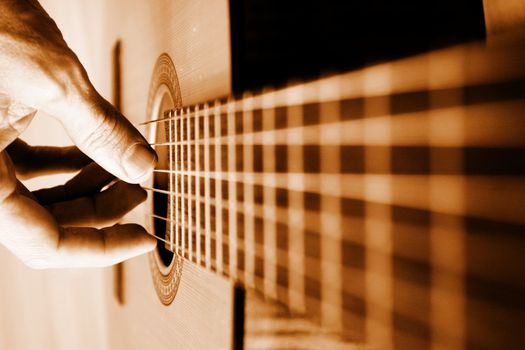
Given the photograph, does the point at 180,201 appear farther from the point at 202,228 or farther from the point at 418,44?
the point at 418,44

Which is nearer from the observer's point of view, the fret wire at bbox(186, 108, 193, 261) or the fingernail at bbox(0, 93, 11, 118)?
the fingernail at bbox(0, 93, 11, 118)

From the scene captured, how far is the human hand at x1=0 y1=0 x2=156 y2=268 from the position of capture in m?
0.45

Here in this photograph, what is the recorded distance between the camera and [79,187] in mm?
771

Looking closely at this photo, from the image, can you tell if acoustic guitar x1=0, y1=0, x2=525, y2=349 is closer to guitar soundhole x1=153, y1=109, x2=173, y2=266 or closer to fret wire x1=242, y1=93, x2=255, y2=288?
fret wire x1=242, y1=93, x2=255, y2=288

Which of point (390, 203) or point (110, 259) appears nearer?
point (390, 203)

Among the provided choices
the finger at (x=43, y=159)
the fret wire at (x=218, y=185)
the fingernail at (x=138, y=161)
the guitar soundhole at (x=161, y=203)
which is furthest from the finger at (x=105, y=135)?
the finger at (x=43, y=159)

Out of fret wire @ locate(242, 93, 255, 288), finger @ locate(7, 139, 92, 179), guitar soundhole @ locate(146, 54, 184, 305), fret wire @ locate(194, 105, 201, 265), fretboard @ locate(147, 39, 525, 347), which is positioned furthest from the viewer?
finger @ locate(7, 139, 92, 179)

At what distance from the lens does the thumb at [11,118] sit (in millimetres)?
472

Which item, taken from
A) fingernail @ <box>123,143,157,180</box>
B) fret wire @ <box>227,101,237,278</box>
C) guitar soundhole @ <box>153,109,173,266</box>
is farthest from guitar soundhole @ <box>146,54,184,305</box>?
fret wire @ <box>227,101,237,278</box>

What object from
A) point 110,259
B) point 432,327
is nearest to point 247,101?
point 432,327

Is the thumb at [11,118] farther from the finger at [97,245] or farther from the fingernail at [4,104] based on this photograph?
the finger at [97,245]

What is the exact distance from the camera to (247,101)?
0.43 meters

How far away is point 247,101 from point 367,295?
230mm

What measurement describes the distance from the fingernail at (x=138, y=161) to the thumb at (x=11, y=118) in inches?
4.8
